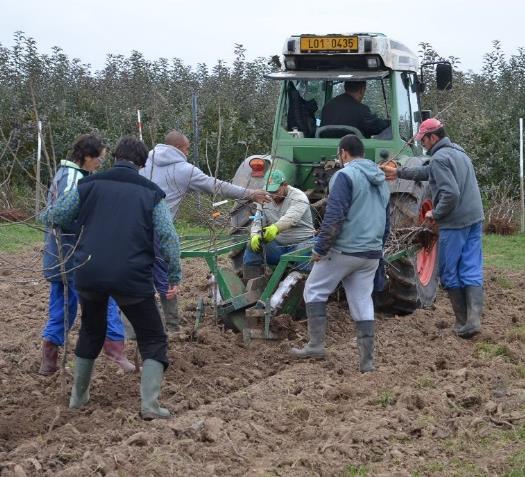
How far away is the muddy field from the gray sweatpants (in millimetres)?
431

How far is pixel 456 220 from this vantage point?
827 cm

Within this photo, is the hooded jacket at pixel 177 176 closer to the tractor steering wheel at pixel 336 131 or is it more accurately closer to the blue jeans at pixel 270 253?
the blue jeans at pixel 270 253

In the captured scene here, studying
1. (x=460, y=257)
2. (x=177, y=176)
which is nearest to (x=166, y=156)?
(x=177, y=176)

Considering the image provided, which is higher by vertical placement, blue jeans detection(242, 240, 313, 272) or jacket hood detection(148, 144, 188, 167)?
jacket hood detection(148, 144, 188, 167)

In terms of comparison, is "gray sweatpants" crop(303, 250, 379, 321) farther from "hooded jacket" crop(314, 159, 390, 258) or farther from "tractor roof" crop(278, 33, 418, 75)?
"tractor roof" crop(278, 33, 418, 75)

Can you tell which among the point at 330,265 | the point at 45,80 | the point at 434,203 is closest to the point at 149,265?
the point at 330,265

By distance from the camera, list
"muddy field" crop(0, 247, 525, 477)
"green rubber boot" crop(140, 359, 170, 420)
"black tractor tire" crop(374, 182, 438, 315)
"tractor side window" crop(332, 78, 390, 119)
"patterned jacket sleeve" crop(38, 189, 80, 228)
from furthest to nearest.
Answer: "tractor side window" crop(332, 78, 390, 119) < "black tractor tire" crop(374, 182, 438, 315) < "patterned jacket sleeve" crop(38, 189, 80, 228) < "green rubber boot" crop(140, 359, 170, 420) < "muddy field" crop(0, 247, 525, 477)

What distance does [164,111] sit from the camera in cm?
1912

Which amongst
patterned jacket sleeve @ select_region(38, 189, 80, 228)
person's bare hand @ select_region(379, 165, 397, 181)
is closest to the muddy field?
patterned jacket sleeve @ select_region(38, 189, 80, 228)

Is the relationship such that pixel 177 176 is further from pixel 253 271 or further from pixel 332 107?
pixel 332 107

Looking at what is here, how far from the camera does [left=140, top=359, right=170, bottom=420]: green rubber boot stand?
5.89m

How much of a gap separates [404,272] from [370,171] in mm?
1972

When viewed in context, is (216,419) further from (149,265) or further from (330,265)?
(330,265)

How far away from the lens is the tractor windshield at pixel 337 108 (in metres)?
9.41
